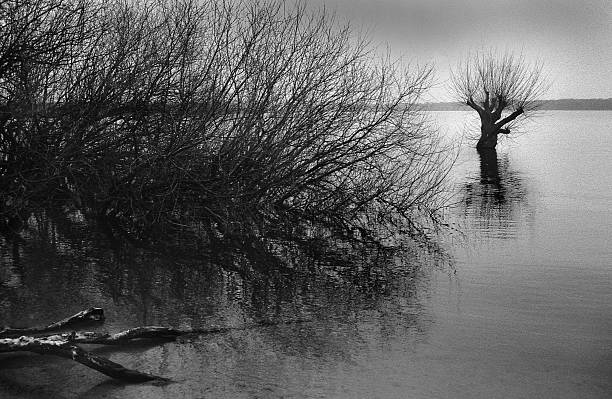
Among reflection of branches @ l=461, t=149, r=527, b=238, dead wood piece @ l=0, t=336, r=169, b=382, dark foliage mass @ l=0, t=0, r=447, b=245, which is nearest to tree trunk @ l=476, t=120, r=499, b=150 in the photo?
reflection of branches @ l=461, t=149, r=527, b=238

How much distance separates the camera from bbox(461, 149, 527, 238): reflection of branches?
18406 millimetres

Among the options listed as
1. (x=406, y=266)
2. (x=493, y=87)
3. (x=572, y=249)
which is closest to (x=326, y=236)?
(x=406, y=266)

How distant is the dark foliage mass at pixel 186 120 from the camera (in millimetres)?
15453

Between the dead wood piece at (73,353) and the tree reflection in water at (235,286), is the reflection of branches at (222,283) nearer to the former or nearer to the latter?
the tree reflection in water at (235,286)

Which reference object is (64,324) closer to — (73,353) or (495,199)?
(73,353)

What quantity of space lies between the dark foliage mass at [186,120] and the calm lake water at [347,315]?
1633 mm

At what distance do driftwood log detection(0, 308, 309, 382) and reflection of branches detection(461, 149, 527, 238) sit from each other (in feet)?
→ 32.9

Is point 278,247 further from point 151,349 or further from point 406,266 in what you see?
point 151,349

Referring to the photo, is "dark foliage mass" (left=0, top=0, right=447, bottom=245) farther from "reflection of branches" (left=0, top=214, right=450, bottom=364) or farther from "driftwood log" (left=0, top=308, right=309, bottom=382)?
"driftwood log" (left=0, top=308, right=309, bottom=382)

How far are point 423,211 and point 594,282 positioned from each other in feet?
29.9

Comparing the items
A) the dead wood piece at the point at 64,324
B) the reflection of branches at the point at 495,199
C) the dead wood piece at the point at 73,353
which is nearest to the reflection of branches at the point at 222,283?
the dead wood piece at the point at 64,324

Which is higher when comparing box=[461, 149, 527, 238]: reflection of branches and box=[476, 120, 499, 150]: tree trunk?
box=[476, 120, 499, 150]: tree trunk

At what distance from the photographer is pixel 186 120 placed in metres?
16.1

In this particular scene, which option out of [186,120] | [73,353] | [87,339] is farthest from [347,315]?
[186,120]
